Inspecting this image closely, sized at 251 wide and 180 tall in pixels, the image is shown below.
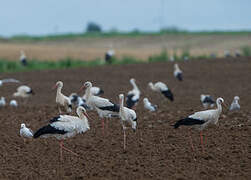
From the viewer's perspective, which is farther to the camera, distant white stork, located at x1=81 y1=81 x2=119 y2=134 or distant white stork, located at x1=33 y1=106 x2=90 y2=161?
distant white stork, located at x1=81 y1=81 x2=119 y2=134

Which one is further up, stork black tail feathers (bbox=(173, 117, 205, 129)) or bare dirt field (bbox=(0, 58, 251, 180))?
stork black tail feathers (bbox=(173, 117, 205, 129))

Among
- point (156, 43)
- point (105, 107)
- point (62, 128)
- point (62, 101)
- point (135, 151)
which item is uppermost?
point (62, 128)

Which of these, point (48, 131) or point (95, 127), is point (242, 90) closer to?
point (95, 127)

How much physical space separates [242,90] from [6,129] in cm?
1276

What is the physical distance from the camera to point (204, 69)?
31594mm

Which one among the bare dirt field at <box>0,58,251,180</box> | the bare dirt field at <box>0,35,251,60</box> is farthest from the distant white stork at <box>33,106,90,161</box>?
the bare dirt field at <box>0,35,251,60</box>

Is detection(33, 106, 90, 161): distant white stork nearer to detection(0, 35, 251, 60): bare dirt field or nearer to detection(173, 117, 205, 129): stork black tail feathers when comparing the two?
detection(173, 117, 205, 129): stork black tail feathers

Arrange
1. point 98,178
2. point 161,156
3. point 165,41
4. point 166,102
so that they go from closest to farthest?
point 98,178 < point 161,156 < point 166,102 < point 165,41

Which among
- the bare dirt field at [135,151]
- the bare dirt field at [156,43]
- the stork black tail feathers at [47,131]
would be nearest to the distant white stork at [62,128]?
the stork black tail feathers at [47,131]

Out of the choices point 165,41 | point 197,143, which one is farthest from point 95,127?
point 165,41

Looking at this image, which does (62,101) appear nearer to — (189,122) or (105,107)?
(105,107)

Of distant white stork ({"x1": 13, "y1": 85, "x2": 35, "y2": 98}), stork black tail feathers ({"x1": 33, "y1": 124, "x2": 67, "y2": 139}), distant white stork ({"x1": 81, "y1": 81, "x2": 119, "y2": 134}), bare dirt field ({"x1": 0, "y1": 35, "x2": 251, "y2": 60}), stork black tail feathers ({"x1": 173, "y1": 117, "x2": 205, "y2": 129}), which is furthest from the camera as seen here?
bare dirt field ({"x1": 0, "y1": 35, "x2": 251, "y2": 60})

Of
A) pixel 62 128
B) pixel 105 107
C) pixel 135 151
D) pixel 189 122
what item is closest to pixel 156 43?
pixel 105 107

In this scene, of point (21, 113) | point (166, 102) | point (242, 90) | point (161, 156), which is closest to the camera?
point (161, 156)
